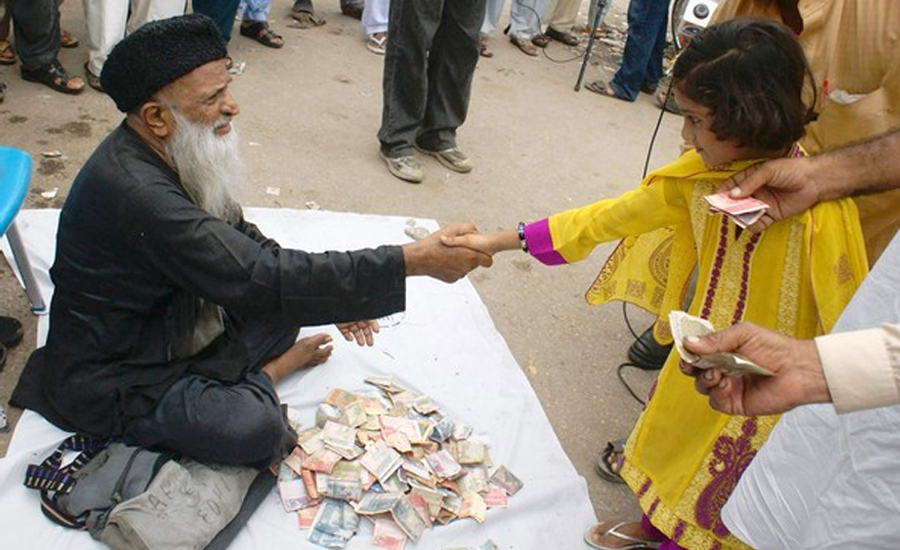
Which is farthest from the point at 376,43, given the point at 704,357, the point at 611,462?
the point at 704,357

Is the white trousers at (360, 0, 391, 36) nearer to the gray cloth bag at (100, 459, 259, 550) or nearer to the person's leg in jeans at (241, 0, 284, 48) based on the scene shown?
the person's leg in jeans at (241, 0, 284, 48)

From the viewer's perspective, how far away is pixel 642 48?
20.2 feet

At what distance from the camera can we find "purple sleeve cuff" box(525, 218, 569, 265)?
2.17m

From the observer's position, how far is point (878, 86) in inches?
81.3

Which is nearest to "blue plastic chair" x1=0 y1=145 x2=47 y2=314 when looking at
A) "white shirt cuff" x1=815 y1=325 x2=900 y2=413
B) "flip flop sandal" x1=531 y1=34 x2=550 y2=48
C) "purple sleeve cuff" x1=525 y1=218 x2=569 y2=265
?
"purple sleeve cuff" x1=525 y1=218 x2=569 y2=265

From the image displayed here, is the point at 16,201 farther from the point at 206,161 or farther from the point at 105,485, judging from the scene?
the point at 105,485

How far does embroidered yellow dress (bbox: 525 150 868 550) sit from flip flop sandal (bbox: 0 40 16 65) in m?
4.11

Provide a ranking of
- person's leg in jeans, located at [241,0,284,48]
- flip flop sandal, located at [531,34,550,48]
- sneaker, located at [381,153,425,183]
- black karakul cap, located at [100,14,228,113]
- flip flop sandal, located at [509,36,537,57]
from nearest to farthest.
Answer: black karakul cap, located at [100,14,228,113] < sneaker, located at [381,153,425,183] < person's leg in jeans, located at [241,0,284,48] < flip flop sandal, located at [509,36,537,57] < flip flop sandal, located at [531,34,550,48]

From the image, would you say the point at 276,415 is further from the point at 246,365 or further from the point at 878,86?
the point at 878,86

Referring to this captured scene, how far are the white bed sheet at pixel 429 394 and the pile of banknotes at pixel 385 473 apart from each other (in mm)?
47

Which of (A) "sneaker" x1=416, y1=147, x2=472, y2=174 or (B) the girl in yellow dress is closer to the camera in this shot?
(B) the girl in yellow dress

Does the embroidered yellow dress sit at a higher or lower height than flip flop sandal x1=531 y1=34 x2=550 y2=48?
higher

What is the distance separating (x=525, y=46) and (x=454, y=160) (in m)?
3.05

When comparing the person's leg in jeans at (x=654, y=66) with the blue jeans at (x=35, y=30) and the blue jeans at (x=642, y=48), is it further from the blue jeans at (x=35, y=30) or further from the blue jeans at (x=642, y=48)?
the blue jeans at (x=35, y=30)
